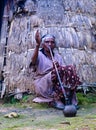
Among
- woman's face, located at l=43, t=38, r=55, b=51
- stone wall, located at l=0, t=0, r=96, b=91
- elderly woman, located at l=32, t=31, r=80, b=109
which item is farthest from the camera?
stone wall, located at l=0, t=0, r=96, b=91

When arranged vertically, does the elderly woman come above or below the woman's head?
below

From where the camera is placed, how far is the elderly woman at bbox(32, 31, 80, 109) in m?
6.07

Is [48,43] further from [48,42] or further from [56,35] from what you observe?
[56,35]

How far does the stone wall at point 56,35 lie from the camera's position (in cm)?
731

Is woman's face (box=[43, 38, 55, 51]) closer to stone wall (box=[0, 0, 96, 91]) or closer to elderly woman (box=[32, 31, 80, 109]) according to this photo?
elderly woman (box=[32, 31, 80, 109])

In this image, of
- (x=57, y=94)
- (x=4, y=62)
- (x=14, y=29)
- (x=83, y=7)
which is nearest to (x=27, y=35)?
(x=14, y=29)

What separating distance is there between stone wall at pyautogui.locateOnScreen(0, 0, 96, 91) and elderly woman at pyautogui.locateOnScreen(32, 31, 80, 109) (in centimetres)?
62

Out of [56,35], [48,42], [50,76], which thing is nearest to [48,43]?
[48,42]

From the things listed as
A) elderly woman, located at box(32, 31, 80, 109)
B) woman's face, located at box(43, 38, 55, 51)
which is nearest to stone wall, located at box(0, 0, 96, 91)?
elderly woman, located at box(32, 31, 80, 109)

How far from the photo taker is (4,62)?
815 centimetres

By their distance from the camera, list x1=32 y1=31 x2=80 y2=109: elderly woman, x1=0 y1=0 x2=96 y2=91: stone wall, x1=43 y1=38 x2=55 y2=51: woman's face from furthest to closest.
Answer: x1=0 y1=0 x2=96 y2=91: stone wall
x1=43 y1=38 x2=55 y2=51: woman's face
x1=32 y1=31 x2=80 y2=109: elderly woman

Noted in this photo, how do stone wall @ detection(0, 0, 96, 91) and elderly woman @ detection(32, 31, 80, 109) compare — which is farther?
stone wall @ detection(0, 0, 96, 91)

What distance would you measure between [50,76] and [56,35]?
53.5 inches

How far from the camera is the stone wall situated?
731cm
